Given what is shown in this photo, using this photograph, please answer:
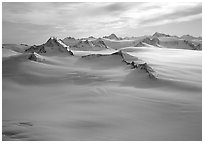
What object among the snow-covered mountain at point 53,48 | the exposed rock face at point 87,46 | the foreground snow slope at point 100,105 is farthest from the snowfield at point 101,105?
the exposed rock face at point 87,46

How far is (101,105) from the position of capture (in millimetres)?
10461

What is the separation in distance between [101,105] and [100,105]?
5cm

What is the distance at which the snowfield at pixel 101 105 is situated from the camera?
773 cm

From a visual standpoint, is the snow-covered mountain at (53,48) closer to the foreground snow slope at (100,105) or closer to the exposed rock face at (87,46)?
the foreground snow slope at (100,105)

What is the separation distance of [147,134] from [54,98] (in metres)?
5.78

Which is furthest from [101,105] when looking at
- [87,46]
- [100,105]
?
[87,46]

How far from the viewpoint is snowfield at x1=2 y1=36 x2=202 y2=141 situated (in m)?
7.73

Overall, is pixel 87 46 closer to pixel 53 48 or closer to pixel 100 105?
pixel 53 48

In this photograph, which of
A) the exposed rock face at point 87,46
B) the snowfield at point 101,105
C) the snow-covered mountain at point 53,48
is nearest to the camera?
the snowfield at point 101,105

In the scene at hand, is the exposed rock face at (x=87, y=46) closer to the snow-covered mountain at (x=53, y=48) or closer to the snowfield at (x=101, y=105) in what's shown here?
the snow-covered mountain at (x=53, y=48)

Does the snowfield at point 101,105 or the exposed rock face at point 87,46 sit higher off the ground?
the exposed rock face at point 87,46

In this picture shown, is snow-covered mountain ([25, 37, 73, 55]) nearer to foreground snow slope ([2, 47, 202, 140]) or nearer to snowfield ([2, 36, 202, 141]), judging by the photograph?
snowfield ([2, 36, 202, 141])

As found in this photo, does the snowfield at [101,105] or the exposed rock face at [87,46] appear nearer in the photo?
the snowfield at [101,105]

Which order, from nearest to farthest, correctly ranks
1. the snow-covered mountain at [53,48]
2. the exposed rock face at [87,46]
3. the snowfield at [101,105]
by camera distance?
the snowfield at [101,105]
the snow-covered mountain at [53,48]
the exposed rock face at [87,46]
